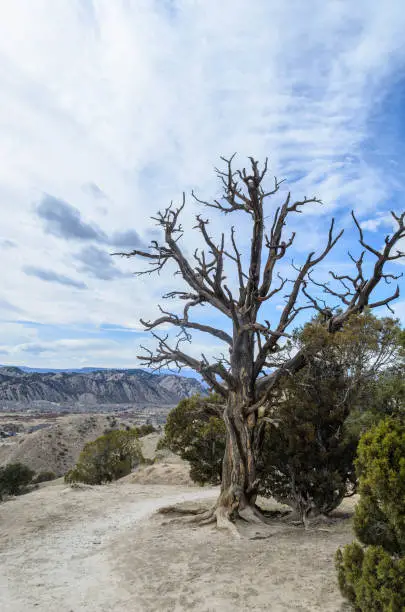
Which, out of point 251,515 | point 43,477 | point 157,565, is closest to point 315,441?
point 251,515

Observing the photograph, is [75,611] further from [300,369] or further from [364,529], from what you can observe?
[300,369]

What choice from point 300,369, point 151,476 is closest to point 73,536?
point 300,369

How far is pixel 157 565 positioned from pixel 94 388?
155012 mm

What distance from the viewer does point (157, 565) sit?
23.9 feet

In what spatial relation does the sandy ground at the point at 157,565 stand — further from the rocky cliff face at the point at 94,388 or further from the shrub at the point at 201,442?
the rocky cliff face at the point at 94,388

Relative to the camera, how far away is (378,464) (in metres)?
4.73

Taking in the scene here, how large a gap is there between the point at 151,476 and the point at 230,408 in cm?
1199

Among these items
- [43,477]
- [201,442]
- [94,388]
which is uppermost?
[94,388]

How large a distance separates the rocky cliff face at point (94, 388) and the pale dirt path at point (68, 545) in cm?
13079

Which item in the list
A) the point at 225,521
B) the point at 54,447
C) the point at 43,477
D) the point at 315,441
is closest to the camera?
the point at 225,521

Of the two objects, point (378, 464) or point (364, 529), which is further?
point (364, 529)

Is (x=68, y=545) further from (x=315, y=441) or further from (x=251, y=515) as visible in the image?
(x=315, y=441)

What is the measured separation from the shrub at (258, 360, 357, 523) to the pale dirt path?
155 inches

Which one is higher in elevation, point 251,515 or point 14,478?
point 251,515
